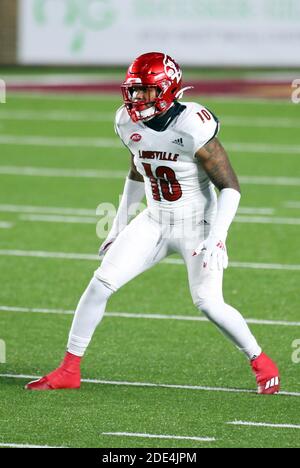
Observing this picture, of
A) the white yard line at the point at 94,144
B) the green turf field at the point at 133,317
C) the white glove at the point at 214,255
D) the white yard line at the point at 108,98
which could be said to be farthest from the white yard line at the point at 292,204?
the white yard line at the point at 108,98

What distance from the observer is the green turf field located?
5.10m

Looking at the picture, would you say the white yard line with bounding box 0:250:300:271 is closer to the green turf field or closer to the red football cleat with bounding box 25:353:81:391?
the green turf field

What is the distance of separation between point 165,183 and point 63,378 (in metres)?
1.06

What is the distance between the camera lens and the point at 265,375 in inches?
219

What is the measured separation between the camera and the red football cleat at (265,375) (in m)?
5.56

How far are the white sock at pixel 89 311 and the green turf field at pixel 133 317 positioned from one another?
0.27m

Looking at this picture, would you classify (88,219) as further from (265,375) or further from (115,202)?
(265,375)

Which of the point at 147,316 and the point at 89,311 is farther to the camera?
the point at 147,316

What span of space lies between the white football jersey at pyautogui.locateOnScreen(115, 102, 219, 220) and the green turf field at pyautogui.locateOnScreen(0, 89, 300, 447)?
885mm

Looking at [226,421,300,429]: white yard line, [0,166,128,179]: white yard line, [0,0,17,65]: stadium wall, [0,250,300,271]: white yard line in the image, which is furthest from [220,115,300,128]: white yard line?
[226,421,300,429]: white yard line

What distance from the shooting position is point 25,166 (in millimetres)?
12312

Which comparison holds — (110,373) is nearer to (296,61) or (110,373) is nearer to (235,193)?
(235,193)

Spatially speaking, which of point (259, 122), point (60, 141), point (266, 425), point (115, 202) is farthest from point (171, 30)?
point (266, 425)
